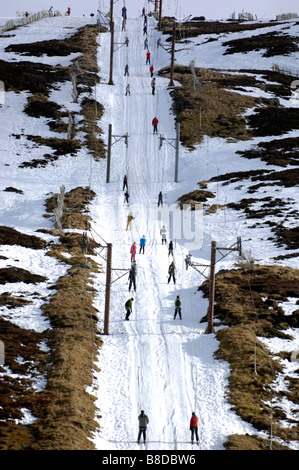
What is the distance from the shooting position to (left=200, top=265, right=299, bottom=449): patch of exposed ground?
2627cm

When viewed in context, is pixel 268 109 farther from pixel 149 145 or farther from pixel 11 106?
pixel 11 106

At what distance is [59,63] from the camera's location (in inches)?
3698

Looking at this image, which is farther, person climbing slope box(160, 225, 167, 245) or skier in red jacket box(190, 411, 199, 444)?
person climbing slope box(160, 225, 167, 245)

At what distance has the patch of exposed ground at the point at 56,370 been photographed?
75.3 feet

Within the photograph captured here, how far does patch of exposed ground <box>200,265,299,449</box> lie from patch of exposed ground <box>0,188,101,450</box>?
646 centimetres

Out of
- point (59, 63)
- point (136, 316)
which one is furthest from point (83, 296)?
point (59, 63)

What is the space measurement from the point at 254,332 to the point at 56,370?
419 inches

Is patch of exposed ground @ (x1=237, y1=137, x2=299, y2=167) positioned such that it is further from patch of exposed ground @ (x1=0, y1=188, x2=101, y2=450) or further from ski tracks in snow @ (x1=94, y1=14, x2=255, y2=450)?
patch of exposed ground @ (x1=0, y1=188, x2=101, y2=450)

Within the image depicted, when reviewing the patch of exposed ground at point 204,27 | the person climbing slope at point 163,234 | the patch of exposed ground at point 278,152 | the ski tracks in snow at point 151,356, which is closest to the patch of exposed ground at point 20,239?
the ski tracks in snow at point 151,356

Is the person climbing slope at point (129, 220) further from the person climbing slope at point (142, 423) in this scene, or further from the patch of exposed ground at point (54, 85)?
the person climbing slope at point (142, 423)

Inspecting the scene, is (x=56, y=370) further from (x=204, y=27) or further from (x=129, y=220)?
(x=204, y=27)

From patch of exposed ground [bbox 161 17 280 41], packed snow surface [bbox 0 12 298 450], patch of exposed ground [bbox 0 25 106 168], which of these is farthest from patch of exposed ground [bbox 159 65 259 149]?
patch of exposed ground [bbox 161 17 280 41]

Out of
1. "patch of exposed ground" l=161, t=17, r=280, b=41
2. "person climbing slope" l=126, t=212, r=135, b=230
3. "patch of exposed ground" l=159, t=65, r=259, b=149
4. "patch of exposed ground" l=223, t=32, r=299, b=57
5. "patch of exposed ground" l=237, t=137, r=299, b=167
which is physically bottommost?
"person climbing slope" l=126, t=212, r=135, b=230

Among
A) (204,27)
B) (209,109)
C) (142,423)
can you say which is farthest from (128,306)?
(204,27)
